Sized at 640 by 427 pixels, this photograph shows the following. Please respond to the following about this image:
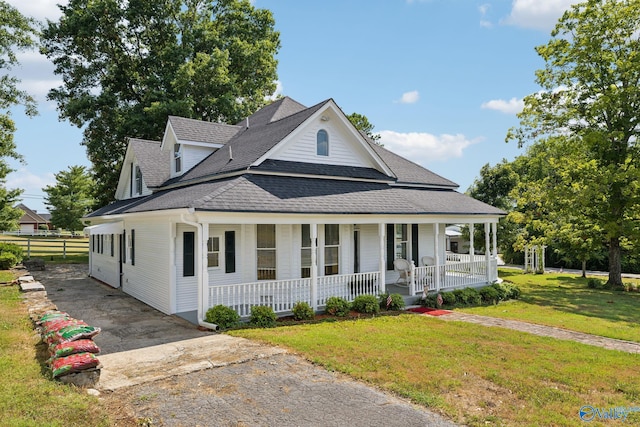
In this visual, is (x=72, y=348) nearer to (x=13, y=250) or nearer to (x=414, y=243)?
(x=414, y=243)

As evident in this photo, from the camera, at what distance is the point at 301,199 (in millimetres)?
12805

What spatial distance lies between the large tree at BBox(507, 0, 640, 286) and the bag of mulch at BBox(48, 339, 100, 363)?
76.0 ft

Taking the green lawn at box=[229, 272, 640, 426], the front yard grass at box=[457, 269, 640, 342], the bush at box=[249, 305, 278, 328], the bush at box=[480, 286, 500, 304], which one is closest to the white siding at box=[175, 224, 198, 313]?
the bush at box=[249, 305, 278, 328]

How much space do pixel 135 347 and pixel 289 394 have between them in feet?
14.3

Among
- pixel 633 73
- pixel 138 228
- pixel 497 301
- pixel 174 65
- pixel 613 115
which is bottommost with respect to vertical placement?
pixel 497 301

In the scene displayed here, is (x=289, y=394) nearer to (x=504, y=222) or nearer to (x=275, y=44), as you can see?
(x=504, y=222)

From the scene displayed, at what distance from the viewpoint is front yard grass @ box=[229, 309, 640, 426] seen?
6.02m

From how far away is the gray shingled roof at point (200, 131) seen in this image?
1781 cm

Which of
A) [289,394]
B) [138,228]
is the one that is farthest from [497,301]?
[138,228]

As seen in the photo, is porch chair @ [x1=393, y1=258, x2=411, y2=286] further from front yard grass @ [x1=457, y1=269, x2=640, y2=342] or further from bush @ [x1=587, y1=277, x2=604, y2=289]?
bush @ [x1=587, y1=277, x2=604, y2=289]

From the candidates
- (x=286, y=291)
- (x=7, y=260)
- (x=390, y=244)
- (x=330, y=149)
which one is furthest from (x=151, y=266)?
(x=7, y=260)

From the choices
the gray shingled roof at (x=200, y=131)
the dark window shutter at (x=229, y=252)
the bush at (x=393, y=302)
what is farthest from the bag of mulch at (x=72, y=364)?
the gray shingled roof at (x=200, y=131)

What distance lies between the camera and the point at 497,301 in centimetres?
1598

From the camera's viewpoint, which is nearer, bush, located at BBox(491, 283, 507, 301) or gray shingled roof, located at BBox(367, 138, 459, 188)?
bush, located at BBox(491, 283, 507, 301)
